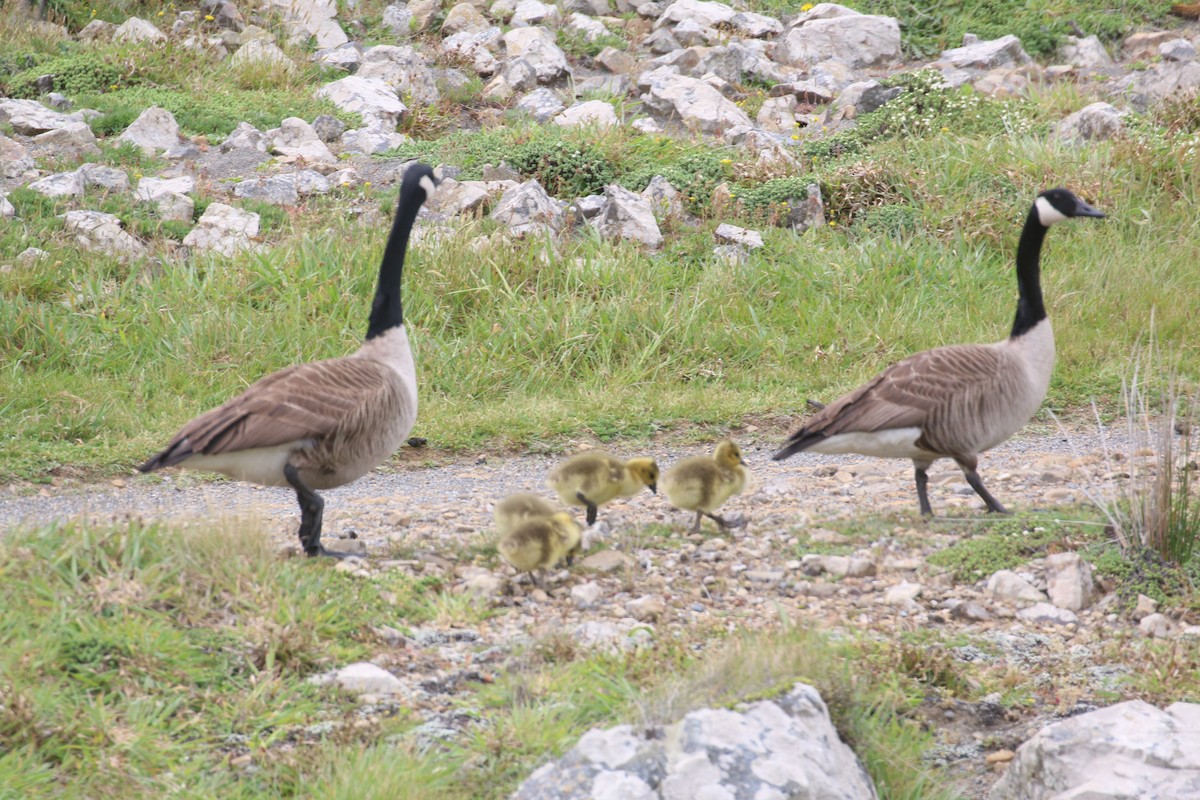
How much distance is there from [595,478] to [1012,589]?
6.95 ft

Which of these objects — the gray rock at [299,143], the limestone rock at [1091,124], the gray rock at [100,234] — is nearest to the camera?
the gray rock at [100,234]

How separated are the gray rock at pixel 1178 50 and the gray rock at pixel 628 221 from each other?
347 inches

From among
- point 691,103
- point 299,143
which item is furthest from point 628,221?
point 299,143

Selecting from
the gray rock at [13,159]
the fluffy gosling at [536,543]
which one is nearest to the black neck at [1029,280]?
the fluffy gosling at [536,543]

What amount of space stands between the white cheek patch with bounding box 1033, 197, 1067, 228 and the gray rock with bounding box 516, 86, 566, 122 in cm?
780

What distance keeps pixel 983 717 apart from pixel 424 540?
293 cm

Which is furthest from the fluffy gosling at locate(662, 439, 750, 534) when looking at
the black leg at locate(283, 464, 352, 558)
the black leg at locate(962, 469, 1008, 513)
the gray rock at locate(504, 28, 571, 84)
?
the gray rock at locate(504, 28, 571, 84)

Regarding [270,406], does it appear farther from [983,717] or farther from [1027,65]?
[1027,65]

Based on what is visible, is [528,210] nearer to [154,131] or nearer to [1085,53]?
[154,131]

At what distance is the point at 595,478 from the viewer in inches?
261

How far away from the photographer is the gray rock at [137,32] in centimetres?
1523

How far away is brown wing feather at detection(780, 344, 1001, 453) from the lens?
263 inches

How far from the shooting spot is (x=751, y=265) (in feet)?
35.9

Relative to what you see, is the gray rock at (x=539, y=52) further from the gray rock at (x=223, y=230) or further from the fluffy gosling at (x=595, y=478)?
the fluffy gosling at (x=595, y=478)
